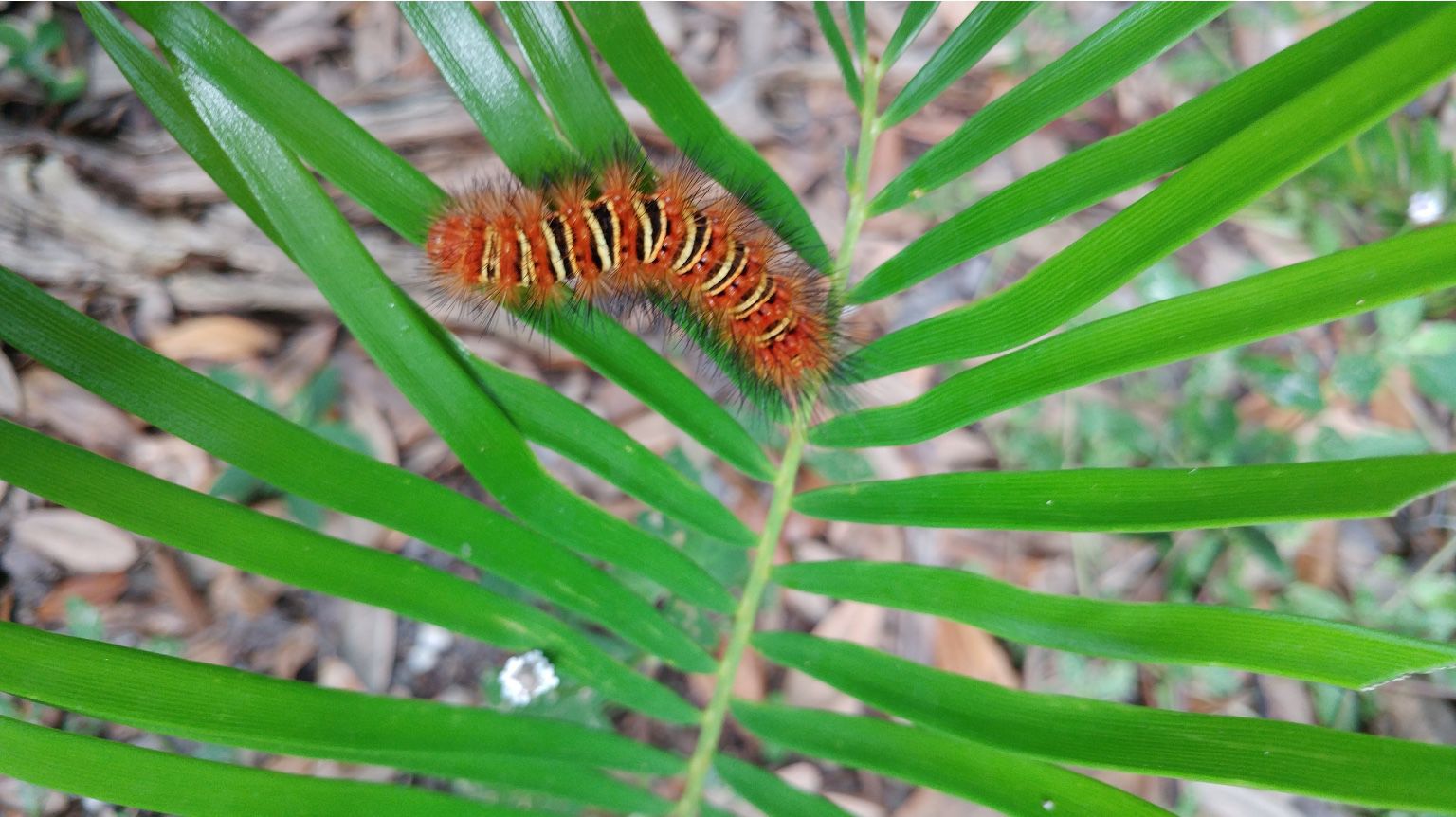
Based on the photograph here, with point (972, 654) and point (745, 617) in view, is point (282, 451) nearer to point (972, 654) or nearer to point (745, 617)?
point (745, 617)

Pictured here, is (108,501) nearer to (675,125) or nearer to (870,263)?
(675,125)

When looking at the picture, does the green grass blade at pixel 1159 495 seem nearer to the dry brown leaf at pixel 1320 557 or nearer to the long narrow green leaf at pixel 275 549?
the long narrow green leaf at pixel 275 549

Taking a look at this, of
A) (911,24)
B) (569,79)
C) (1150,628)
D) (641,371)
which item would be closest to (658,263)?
(641,371)

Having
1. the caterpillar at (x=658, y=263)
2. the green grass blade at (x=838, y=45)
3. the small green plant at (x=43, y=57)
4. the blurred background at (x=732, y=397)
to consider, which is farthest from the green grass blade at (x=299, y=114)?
the small green plant at (x=43, y=57)

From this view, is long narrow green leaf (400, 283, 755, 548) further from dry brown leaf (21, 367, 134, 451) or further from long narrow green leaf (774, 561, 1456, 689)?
dry brown leaf (21, 367, 134, 451)

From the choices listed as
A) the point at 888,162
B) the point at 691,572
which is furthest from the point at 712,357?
the point at 888,162

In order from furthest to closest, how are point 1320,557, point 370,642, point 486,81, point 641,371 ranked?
point 1320,557, point 370,642, point 641,371, point 486,81

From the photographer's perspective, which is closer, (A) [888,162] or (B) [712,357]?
(B) [712,357]
